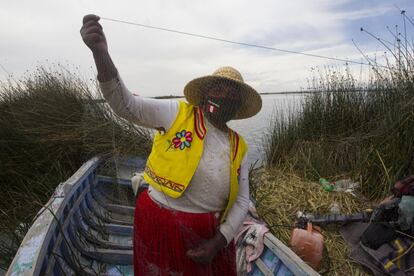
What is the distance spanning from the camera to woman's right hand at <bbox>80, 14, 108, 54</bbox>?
142cm

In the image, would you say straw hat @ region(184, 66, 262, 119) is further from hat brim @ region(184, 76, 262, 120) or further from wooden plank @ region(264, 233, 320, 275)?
wooden plank @ region(264, 233, 320, 275)

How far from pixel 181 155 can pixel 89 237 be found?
1.85 meters

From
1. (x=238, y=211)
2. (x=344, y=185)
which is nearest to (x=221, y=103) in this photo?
(x=238, y=211)

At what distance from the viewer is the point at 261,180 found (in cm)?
545

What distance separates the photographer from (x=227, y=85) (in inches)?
71.8

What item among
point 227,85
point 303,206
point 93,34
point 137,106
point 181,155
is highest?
point 93,34

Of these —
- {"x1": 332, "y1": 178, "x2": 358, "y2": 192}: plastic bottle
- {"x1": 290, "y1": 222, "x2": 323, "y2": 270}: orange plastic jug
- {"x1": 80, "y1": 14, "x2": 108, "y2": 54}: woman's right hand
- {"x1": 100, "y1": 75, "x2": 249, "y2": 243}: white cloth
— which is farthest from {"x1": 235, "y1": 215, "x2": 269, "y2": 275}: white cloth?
{"x1": 80, "y1": 14, "x2": 108, "y2": 54}: woman's right hand

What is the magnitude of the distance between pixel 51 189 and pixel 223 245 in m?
3.13

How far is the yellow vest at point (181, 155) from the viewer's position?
1.61 metres

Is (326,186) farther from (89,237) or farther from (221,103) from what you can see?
(221,103)

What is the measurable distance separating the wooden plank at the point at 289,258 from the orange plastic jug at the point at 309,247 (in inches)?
20.2

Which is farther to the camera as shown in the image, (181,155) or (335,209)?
(335,209)

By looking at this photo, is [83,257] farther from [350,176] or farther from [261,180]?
[350,176]

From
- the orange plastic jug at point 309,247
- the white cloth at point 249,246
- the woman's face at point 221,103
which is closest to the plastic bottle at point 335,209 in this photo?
the orange plastic jug at point 309,247
